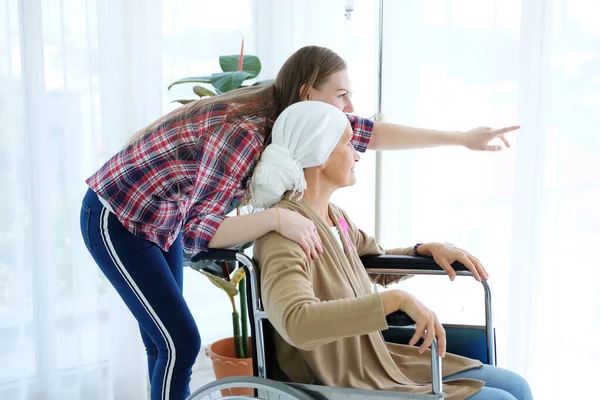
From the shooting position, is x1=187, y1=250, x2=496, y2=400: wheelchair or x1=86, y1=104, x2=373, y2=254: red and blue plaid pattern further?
x1=86, y1=104, x2=373, y2=254: red and blue plaid pattern

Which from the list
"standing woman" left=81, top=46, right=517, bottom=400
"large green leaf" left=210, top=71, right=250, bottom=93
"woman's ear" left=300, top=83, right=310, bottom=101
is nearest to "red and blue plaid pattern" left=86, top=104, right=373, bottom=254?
"standing woman" left=81, top=46, right=517, bottom=400

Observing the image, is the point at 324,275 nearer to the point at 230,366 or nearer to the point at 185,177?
the point at 185,177

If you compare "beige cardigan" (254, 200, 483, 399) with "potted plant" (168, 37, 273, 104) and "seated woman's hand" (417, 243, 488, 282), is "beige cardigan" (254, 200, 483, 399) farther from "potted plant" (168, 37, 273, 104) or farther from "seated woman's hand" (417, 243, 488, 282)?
"potted plant" (168, 37, 273, 104)

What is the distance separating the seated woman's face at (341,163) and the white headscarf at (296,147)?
0.07ft

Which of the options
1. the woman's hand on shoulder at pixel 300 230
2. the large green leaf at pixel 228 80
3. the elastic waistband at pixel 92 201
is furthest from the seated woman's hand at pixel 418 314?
the large green leaf at pixel 228 80

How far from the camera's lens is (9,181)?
87.7 inches

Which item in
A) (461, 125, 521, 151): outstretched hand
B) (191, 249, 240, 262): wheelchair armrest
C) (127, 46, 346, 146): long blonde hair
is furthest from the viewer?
(461, 125, 521, 151): outstretched hand

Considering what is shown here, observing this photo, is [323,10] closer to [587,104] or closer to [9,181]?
[587,104]

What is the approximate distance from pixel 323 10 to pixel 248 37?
34 cm

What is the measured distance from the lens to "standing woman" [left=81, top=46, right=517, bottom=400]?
1512mm

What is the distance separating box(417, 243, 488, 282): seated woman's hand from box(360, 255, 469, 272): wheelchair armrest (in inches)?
0.5

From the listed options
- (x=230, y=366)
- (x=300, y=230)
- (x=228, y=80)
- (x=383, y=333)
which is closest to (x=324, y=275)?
(x=300, y=230)

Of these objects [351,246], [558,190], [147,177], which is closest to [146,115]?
[147,177]

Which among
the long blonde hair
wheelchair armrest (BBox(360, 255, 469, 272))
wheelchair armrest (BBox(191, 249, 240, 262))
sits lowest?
wheelchair armrest (BBox(360, 255, 469, 272))
